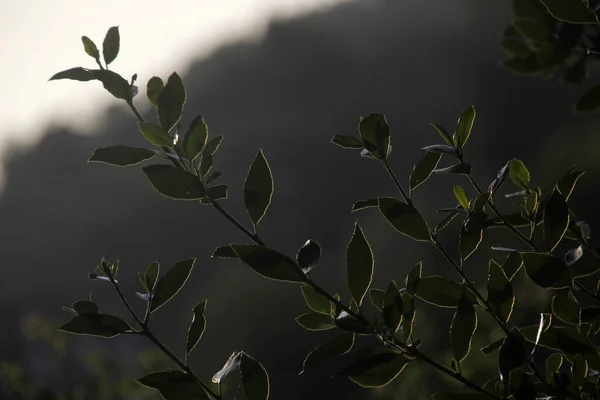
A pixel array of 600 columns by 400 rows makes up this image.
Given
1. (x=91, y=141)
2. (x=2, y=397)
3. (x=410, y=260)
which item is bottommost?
(x=410, y=260)

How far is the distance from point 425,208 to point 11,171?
45.5ft

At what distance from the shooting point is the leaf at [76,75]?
0.63 meters

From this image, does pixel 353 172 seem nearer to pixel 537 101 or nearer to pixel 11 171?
pixel 537 101

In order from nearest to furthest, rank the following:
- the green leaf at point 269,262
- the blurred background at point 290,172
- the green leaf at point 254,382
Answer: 1. the green leaf at point 269,262
2. the green leaf at point 254,382
3. the blurred background at point 290,172

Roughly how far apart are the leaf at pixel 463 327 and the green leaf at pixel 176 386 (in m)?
0.26

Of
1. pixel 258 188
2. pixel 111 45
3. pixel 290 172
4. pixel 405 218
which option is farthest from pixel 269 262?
pixel 290 172

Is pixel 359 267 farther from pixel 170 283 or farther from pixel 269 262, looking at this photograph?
pixel 170 283

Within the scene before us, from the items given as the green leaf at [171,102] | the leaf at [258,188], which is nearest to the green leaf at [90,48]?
the green leaf at [171,102]

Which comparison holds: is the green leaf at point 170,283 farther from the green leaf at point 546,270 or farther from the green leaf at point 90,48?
the green leaf at point 546,270

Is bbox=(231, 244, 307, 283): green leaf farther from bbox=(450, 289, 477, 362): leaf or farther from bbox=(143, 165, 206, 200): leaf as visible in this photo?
bbox=(450, 289, 477, 362): leaf

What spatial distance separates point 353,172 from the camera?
13172 mm

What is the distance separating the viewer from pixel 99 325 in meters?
0.67

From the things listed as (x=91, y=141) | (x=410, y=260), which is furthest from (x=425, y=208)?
(x=91, y=141)

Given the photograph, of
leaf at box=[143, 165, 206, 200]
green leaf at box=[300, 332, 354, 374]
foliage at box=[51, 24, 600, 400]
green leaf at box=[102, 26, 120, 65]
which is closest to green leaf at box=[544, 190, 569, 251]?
foliage at box=[51, 24, 600, 400]
